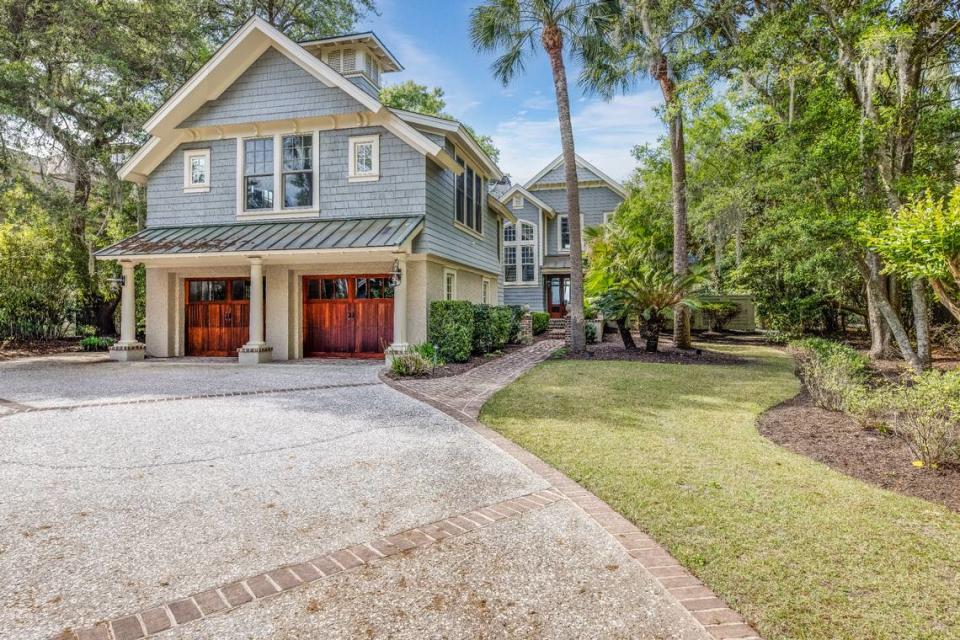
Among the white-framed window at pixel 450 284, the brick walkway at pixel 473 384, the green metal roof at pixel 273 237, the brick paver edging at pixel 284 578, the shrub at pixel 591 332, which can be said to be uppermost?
the green metal roof at pixel 273 237

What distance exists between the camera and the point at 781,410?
22.7 feet

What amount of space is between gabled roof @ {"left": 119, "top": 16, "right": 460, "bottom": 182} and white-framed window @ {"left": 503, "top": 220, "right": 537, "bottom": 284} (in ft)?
37.0

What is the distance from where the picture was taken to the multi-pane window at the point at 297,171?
12852 millimetres

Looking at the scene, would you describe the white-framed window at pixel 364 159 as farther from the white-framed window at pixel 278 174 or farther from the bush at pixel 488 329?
the bush at pixel 488 329

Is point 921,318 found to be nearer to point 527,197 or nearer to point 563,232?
point 527,197

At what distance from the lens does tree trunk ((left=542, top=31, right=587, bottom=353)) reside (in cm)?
1292

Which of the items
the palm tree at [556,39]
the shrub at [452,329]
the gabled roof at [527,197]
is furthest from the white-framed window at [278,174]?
the gabled roof at [527,197]

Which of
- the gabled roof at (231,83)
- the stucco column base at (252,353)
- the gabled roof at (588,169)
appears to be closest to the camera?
the gabled roof at (231,83)

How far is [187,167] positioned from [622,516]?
14.3 meters

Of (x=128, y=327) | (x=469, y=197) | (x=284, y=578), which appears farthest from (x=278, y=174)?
(x=284, y=578)

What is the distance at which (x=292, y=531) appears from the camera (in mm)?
3309

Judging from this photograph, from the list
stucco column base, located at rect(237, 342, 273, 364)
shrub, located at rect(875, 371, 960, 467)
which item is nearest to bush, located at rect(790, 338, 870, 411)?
shrub, located at rect(875, 371, 960, 467)

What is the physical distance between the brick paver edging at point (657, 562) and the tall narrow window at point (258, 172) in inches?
431

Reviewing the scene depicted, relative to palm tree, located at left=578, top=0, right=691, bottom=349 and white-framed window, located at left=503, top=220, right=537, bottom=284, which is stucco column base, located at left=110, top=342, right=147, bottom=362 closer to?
palm tree, located at left=578, top=0, right=691, bottom=349
